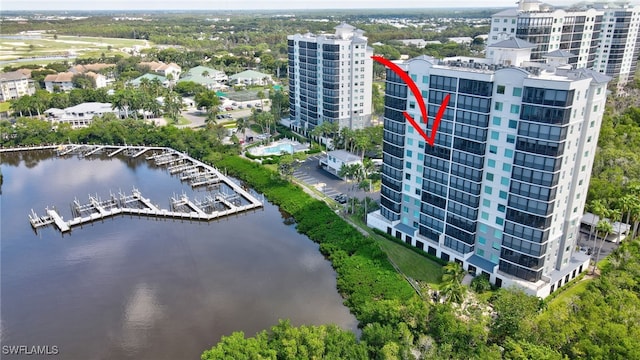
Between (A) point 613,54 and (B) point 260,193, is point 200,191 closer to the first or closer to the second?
(B) point 260,193

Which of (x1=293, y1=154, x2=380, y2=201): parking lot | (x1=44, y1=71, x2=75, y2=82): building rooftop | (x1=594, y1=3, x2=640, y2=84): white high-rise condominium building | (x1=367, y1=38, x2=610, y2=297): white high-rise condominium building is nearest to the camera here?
(x1=367, y1=38, x2=610, y2=297): white high-rise condominium building

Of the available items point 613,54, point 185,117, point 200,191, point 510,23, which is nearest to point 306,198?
point 200,191

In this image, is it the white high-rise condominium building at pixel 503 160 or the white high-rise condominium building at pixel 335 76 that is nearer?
the white high-rise condominium building at pixel 503 160

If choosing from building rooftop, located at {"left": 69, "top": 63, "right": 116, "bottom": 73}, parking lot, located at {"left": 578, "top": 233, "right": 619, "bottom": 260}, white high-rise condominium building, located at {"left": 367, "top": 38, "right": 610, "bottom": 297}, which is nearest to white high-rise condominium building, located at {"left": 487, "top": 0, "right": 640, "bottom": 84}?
white high-rise condominium building, located at {"left": 367, "top": 38, "right": 610, "bottom": 297}

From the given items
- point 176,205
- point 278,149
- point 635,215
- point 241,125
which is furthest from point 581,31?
point 176,205

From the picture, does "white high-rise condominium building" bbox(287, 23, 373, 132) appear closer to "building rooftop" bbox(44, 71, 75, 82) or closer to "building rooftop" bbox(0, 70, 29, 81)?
"building rooftop" bbox(44, 71, 75, 82)

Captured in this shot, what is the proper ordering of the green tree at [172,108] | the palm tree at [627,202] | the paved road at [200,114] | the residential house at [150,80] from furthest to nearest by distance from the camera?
the residential house at [150,80] → the green tree at [172,108] → the paved road at [200,114] → the palm tree at [627,202]

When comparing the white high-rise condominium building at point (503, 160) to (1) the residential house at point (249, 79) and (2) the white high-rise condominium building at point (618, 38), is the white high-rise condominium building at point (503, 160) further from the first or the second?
(1) the residential house at point (249, 79)

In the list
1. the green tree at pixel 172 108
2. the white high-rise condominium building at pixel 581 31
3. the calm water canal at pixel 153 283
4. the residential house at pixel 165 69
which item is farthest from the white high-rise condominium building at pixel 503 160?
the residential house at pixel 165 69
